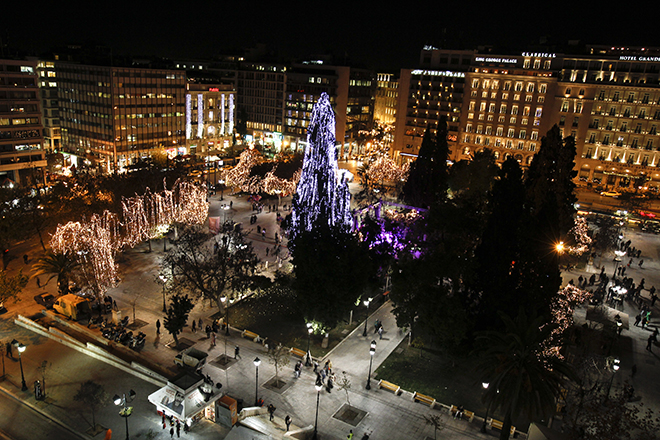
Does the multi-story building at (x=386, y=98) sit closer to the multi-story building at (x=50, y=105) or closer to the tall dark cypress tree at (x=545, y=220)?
the multi-story building at (x=50, y=105)

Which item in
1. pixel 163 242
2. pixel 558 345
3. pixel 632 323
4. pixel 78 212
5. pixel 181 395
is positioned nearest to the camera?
pixel 181 395

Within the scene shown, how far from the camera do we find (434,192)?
206ft

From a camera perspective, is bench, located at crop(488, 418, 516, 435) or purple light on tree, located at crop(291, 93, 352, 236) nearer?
bench, located at crop(488, 418, 516, 435)

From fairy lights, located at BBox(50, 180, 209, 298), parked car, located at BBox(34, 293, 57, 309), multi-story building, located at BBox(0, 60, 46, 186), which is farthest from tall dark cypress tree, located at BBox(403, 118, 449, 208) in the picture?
multi-story building, located at BBox(0, 60, 46, 186)

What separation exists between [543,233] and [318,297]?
17943 millimetres

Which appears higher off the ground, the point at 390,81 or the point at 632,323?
the point at 390,81

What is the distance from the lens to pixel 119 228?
2071 inches

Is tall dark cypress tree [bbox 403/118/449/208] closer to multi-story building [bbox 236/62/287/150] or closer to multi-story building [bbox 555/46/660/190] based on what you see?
multi-story building [bbox 555/46/660/190]

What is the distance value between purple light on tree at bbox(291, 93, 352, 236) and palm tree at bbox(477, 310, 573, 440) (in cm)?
1702

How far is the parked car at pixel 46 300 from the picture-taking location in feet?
A: 139

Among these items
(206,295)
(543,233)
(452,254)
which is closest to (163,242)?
(206,295)

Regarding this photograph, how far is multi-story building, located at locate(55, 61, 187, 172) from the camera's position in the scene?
9338 cm

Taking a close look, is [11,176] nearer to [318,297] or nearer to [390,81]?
[318,297]

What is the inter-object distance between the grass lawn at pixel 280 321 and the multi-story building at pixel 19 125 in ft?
168
